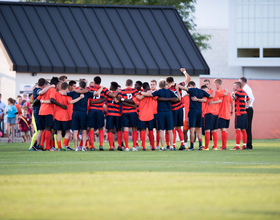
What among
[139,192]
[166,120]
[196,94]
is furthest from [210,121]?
[139,192]

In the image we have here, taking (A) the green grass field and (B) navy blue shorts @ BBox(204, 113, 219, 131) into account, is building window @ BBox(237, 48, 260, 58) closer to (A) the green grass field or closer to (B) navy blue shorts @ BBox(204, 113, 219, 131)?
(B) navy blue shorts @ BBox(204, 113, 219, 131)

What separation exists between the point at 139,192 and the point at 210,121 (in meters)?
9.82

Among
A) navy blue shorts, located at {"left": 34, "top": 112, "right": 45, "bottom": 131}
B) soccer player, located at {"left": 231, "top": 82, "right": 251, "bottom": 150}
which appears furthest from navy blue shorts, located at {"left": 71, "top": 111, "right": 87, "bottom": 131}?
soccer player, located at {"left": 231, "top": 82, "right": 251, "bottom": 150}

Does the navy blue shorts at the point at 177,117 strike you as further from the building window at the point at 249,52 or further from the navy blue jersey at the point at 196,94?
the building window at the point at 249,52

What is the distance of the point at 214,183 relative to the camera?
6883 mm

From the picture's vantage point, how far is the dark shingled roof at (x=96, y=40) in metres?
25.7

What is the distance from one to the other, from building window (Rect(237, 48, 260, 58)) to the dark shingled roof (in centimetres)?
1264

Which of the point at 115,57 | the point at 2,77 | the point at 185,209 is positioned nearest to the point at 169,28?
the point at 115,57

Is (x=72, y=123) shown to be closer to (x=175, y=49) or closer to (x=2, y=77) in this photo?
(x=2, y=77)

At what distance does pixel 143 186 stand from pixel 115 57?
2043cm

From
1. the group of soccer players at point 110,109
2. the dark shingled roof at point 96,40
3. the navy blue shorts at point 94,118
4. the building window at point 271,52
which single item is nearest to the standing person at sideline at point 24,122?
the dark shingled roof at point 96,40

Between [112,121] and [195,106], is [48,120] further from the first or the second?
[195,106]

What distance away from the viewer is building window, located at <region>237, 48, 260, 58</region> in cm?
4031

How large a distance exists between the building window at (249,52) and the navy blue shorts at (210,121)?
2555cm
